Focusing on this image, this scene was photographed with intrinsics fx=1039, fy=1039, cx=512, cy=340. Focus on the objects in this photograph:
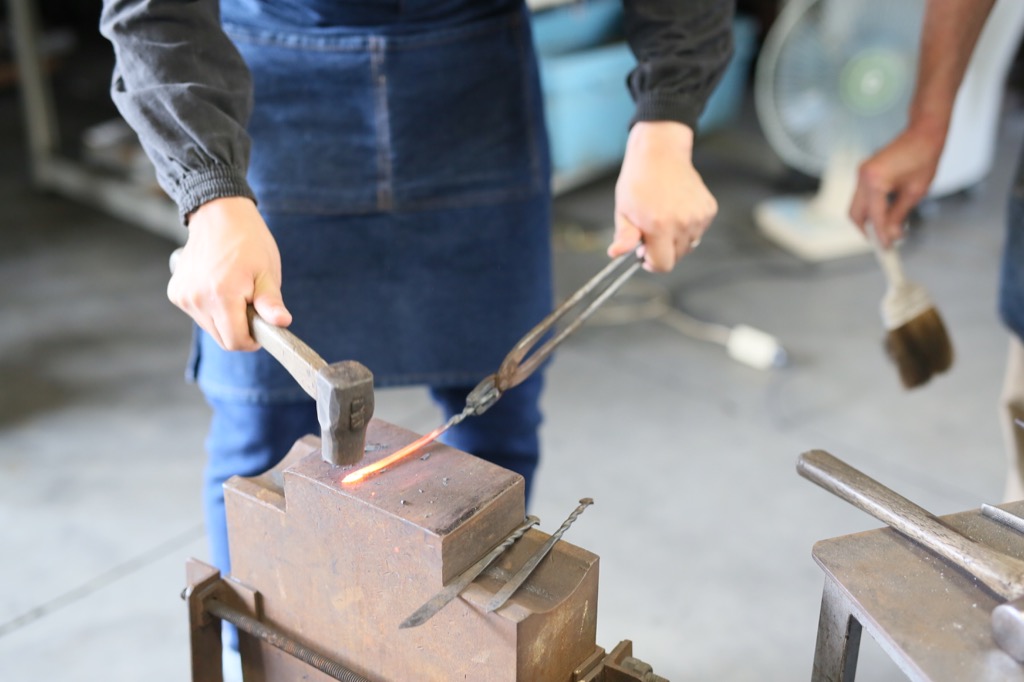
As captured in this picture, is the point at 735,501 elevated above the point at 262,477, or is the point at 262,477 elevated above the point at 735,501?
the point at 262,477

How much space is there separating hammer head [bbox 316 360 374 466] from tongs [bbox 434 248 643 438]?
5.8 inches

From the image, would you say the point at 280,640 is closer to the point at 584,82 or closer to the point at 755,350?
the point at 755,350

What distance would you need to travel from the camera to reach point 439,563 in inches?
31.4

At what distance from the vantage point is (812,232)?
321cm

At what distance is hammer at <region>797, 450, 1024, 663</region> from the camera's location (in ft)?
2.42

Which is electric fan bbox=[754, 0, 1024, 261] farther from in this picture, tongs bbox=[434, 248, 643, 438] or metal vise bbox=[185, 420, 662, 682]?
metal vise bbox=[185, 420, 662, 682]

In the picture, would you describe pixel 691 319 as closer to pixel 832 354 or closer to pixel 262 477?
pixel 832 354

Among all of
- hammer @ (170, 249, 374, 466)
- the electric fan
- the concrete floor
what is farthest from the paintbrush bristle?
the electric fan

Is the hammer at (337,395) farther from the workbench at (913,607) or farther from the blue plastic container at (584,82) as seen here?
the blue plastic container at (584,82)

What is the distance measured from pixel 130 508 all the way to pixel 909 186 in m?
1.55

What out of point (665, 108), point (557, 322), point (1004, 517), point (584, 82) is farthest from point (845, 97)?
point (1004, 517)

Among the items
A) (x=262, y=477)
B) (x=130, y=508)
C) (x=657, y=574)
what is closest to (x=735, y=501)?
(x=657, y=574)

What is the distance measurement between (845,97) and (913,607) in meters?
2.42

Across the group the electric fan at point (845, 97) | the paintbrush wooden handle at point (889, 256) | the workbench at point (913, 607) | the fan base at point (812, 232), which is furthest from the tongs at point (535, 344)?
the fan base at point (812, 232)
